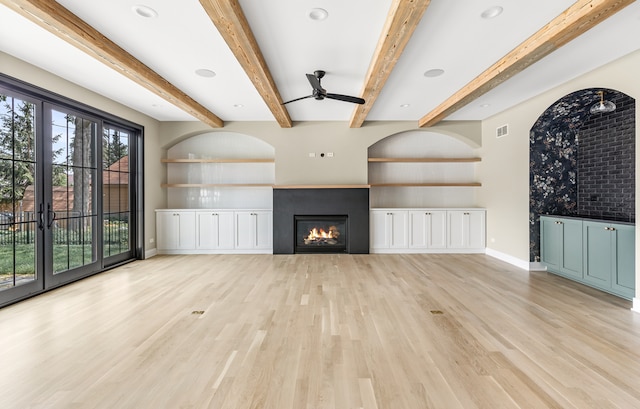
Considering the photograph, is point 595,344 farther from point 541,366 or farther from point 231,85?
point 231,85

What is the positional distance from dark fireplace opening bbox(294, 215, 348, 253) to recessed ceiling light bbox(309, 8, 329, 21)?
3.90 m

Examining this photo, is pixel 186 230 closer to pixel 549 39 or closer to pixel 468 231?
pixel 468 231

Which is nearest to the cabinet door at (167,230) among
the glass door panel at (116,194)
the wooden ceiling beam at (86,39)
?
the glass door panel at (116,194)

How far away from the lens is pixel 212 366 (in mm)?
2029

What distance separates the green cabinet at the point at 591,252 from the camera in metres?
3.33

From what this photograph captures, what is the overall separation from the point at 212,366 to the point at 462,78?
13.6 ft

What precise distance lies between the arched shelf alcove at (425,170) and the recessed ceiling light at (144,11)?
465 cm

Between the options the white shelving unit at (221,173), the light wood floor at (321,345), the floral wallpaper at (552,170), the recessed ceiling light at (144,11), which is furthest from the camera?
the white shelving unit at (221,173)

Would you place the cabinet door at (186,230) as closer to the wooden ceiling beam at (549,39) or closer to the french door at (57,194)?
the french door at (57,194)

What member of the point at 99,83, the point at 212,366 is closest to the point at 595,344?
the point at 212,366

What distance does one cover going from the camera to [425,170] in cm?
641

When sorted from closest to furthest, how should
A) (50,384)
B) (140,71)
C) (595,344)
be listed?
(50,384)
(595,344)
(140,71)

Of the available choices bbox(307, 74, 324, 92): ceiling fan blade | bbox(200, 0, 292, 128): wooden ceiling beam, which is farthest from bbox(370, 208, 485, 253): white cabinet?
bbox(200, 0, 292, 128): wooden ceiling beam

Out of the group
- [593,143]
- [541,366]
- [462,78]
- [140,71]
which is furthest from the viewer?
[593,143]
